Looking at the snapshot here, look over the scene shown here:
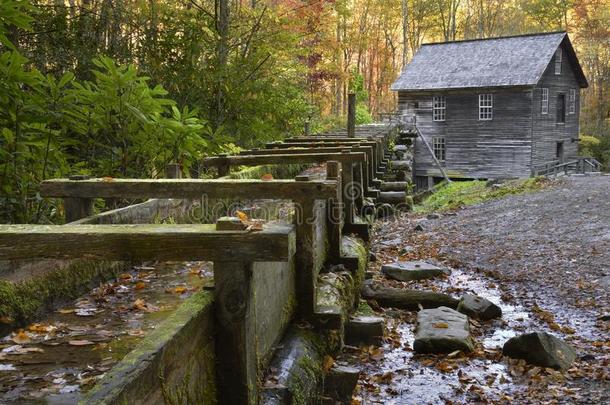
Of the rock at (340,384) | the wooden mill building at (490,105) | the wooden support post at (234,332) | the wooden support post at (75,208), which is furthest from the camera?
the wooden mill building at (490,105)

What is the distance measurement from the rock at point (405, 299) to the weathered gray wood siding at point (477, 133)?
24.8 m

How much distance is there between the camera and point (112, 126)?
644 centimetres

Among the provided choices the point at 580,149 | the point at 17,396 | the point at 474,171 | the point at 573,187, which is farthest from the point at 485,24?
the point at 17,396

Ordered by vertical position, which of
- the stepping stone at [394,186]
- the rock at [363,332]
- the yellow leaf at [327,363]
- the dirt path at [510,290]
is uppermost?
the stepping stone at [394,186]

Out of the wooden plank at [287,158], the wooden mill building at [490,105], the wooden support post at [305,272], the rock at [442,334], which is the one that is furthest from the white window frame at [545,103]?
the wooden support post at [305,272]

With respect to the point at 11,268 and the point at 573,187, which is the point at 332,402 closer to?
the point at 11,268

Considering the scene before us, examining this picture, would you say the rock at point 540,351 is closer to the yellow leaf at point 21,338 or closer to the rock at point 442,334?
the rock at point 442,334

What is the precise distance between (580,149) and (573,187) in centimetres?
2110

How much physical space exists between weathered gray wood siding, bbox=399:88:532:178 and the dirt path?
1096 cm

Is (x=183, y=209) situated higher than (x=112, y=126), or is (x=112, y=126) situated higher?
(x=112, y=126)

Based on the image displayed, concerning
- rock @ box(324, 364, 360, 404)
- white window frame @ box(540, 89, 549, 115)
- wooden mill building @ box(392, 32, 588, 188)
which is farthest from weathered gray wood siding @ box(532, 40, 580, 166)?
rock @ box(324, 364, 360, 404)

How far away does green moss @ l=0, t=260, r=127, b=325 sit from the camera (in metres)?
3.92

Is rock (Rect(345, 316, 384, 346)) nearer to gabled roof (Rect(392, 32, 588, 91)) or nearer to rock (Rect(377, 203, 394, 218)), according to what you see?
rock (Rect(377, 203, 394, 218))

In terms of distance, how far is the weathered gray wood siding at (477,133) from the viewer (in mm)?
31281
